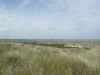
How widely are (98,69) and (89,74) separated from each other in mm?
514

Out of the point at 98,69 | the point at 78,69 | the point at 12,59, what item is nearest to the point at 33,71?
the point at 78,69

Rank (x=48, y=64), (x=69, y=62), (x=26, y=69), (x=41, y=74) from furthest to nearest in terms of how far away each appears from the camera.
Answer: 1. (x=69, y=62)
2. (x=48, y=64)
3. (x=26, y=69)
4. (x=41, y=74)

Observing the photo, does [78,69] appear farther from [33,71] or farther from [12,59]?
[12,59]

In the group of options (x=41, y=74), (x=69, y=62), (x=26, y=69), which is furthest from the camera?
(x=69, y=62)

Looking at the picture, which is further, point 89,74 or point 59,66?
point 59,66

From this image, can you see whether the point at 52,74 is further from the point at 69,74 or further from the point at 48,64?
the point at 48,64

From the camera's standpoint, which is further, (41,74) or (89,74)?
(89,74)

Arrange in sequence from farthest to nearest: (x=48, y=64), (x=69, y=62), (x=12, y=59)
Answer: (x=12, y=59) < (x=69, y=62) < (x=48, y=64)

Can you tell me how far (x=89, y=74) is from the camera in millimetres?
5133

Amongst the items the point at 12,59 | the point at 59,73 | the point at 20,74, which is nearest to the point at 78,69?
the point at 59,73

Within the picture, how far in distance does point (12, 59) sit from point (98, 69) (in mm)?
3465

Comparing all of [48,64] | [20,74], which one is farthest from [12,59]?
[20,74]

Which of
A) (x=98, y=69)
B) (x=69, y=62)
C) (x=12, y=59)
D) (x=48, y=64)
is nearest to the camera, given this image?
(x=98, y=69)

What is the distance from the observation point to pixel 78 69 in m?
5.50
